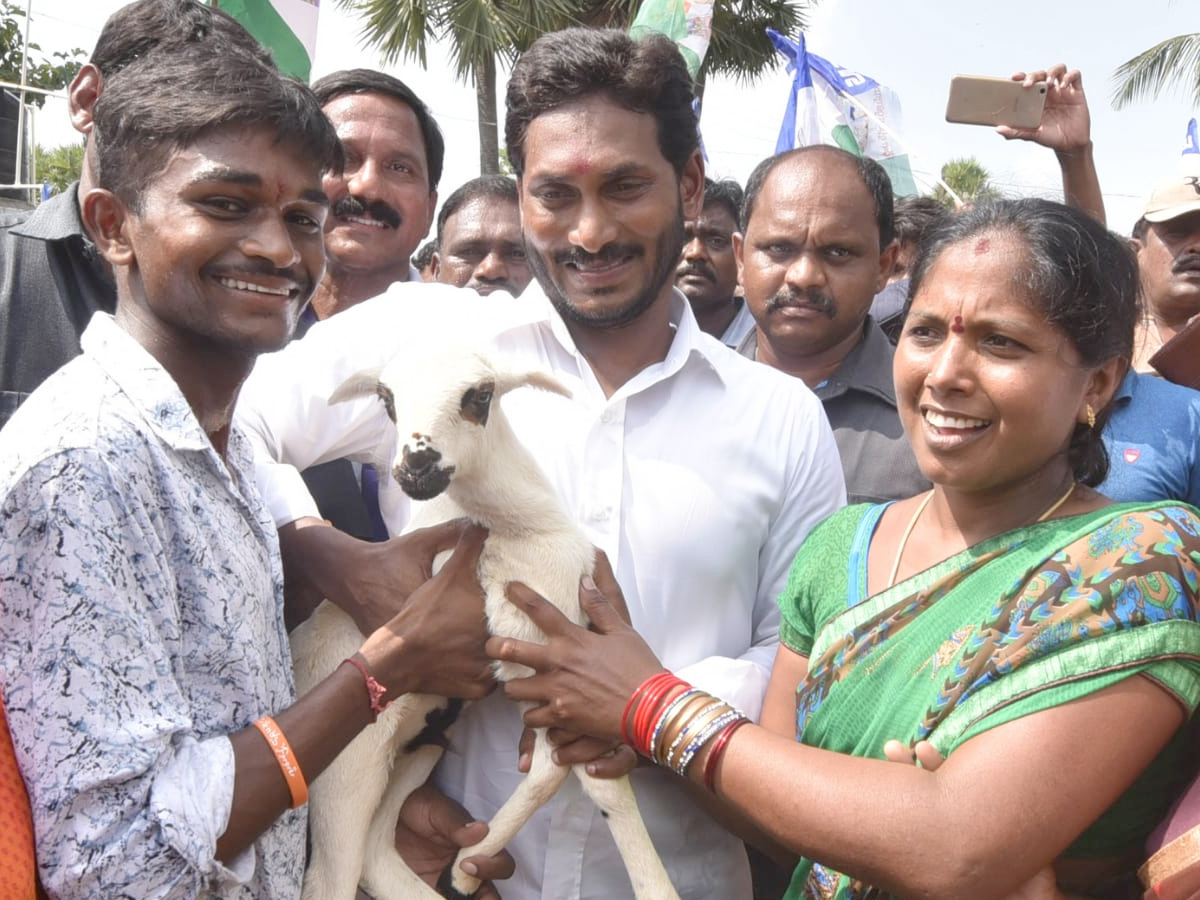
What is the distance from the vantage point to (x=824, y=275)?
4203 millimetres

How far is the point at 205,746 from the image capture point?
5.62ft

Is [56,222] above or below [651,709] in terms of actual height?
above

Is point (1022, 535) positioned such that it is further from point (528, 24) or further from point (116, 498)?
point (528, 24)

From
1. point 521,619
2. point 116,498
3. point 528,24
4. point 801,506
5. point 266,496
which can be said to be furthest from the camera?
point 528,24

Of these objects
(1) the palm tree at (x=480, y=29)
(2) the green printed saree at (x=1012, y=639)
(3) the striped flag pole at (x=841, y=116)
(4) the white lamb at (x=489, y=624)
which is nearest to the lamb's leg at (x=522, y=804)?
(4) the white lamb at (x=489, y=624)

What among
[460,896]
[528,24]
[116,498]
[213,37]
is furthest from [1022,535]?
[528,24]

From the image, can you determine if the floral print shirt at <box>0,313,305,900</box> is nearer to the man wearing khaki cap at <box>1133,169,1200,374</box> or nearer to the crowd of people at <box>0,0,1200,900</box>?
the crowd of people at <box>0,0,1200,900</box>

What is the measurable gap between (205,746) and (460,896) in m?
0.93

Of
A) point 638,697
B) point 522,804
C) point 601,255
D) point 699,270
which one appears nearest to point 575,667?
point 638,697

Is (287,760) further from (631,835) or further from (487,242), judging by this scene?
(487,242)

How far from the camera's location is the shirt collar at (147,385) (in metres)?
1.78

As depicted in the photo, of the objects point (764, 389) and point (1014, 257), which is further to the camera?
point (764, 389)

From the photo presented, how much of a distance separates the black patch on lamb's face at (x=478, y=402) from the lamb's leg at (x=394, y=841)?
82 cm

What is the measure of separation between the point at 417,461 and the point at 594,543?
24.8 inches
